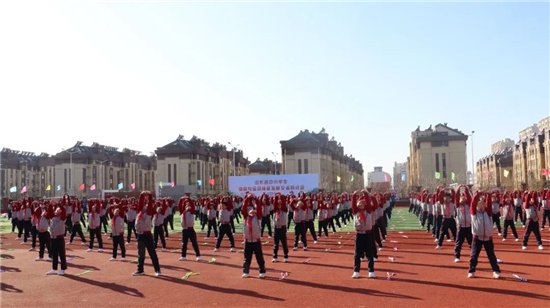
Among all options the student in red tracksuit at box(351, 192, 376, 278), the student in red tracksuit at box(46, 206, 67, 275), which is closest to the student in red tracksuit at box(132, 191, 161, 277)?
the student in red tracksuit at box(46, 206, 67, 275)

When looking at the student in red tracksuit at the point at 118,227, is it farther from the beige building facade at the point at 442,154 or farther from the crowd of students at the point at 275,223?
the beige building facade at the point at 442,154

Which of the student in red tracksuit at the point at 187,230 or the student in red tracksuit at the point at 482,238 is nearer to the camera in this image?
the student in red tracksuit at the point at 482,238

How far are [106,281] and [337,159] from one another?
105231mm

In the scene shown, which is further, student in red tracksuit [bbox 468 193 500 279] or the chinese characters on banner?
the chinese characters on banner

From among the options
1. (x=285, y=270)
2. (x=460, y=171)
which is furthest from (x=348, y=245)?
(x=460, y=171)

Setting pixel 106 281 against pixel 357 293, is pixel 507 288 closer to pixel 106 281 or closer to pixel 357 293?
pixel 357 293

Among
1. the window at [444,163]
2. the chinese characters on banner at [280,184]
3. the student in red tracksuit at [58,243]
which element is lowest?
the student in red tracksuit at [58,243]

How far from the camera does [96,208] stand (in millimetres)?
22234

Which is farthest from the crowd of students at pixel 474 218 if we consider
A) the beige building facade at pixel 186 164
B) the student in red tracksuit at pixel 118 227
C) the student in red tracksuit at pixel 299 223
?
the beige building facade at pixel 186 164

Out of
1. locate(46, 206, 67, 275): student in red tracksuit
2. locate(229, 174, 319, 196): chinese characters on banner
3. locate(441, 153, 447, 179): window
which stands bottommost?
locate(46, 206, 67, 275): student in red tracksuit

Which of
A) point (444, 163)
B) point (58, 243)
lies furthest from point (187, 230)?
point (444, 163)

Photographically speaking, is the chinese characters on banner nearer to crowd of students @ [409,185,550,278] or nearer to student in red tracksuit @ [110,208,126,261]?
crowd of students @ [409,185,550,278]

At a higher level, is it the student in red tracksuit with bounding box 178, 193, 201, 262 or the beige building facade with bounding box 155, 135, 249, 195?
the beige building facade with bounding box 155, 135, 249, 195

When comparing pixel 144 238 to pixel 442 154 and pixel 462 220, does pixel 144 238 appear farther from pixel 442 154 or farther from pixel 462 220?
pixel 442 154
